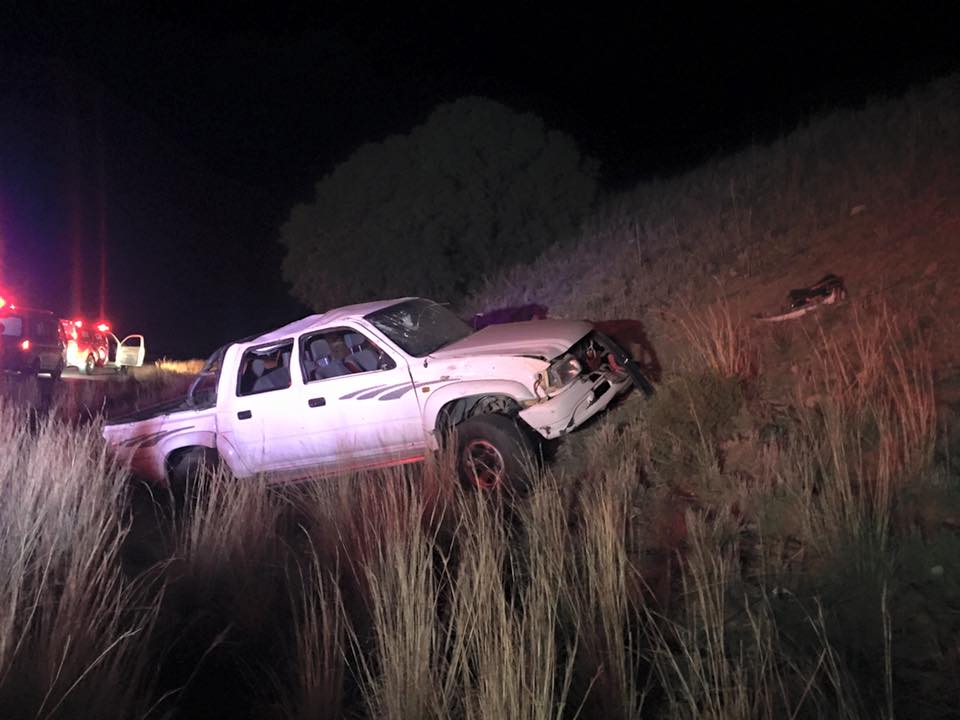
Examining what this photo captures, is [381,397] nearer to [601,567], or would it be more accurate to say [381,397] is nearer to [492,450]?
[492,450]

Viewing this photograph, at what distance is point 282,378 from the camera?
343 inches

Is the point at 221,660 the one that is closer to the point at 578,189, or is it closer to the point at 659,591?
the point at 659,591

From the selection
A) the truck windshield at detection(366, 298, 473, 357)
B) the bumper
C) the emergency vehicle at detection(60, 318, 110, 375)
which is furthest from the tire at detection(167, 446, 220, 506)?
the emergency vehicle at detection(60, 318, 110, 375)

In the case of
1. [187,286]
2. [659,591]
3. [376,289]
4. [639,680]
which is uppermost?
[187,286]

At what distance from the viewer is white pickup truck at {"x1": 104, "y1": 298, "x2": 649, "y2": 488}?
23.3 feet

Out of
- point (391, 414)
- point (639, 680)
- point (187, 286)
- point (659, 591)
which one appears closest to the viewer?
point (639, 680)

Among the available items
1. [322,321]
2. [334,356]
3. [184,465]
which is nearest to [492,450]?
[334,356]

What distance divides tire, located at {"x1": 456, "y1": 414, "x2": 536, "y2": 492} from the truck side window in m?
1.43

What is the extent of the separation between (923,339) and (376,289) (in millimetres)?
16616

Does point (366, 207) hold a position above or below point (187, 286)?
below

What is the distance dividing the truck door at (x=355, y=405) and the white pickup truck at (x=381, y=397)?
12 mm

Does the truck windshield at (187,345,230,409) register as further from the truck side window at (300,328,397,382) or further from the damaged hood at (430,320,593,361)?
the damaged hood at (430,320,593,361)

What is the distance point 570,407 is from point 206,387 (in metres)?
4.66

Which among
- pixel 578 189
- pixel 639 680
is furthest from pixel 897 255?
pixel 578 189
